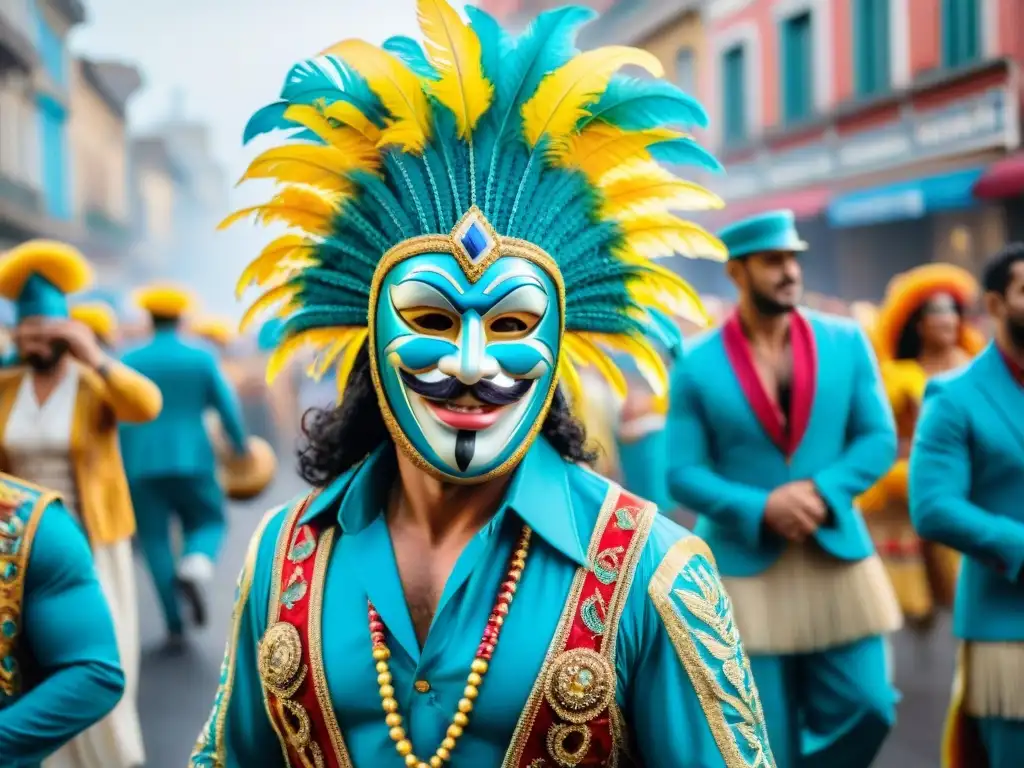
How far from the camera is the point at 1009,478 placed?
10.6 ft

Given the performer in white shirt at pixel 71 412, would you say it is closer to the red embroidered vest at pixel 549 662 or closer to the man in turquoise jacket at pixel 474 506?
the man in turquoise jacket at pixel 474 506

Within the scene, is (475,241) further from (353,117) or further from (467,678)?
(467,678)

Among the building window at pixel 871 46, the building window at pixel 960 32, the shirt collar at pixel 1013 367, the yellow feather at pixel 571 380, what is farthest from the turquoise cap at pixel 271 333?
the building window at pixel 871 46

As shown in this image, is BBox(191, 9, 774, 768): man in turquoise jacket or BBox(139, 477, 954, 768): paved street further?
BBox(139, 477, 954, 768): paved street

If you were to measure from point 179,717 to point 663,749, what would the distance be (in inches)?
162

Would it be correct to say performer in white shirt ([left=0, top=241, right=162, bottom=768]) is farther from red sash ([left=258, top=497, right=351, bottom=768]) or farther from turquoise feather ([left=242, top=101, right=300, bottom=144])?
red sash ([left=258, top=497, right=351, bottom=768])

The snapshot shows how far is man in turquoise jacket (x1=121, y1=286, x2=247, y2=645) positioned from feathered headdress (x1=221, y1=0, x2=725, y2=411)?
4698mm

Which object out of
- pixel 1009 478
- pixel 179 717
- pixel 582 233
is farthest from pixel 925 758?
pixel 582 233

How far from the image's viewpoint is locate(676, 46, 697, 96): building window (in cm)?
1627

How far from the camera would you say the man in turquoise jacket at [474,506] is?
1852 millimetres

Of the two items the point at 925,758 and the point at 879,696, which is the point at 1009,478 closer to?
the point at 879,696

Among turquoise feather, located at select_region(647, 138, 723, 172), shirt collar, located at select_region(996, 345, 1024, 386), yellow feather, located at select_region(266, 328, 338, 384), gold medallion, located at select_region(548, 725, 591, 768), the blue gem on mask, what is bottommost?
gold medallion, located at select_region(548, 725, 591, 768)

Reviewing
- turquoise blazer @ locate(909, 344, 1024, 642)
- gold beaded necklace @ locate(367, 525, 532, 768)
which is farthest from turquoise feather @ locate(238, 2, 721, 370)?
turquoise blazer @ locate(909, 344, 1024, 642)

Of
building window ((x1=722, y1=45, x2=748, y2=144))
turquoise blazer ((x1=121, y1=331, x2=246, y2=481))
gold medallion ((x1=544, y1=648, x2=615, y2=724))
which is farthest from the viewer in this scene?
building window ((x1=722, y1=45, x2=748, y2=144))
